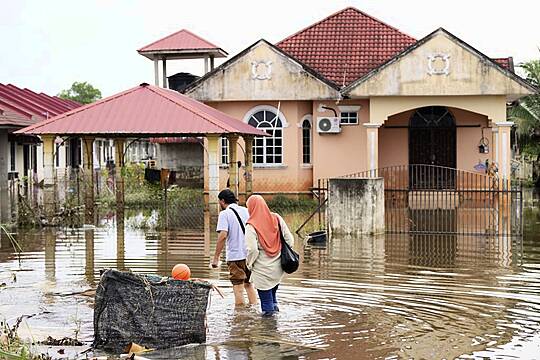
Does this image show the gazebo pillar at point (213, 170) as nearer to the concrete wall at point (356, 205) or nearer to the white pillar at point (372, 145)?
the concrete wall at point (356, 205)

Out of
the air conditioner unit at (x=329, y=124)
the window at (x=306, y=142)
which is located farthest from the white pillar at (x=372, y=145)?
the window at (x=306, y=142)

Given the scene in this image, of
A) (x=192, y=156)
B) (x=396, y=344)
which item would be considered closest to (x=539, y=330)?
(x=396, y=344)

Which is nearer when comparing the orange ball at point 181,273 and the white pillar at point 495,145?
the orange ball at point 181,273

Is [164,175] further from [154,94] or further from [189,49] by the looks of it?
[154,94]

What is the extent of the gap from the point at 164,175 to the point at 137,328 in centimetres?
2428

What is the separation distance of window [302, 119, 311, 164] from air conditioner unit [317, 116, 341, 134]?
724 millimetres

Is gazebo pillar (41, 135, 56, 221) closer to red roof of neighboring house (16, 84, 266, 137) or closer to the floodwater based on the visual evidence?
Result: red roof of neighboring house (16, 84, 266, 137)

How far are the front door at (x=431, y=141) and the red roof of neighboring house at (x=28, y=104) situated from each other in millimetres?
13211

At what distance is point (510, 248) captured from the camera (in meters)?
19.8

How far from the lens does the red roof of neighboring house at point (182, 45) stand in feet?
126

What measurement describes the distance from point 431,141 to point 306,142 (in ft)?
13.8

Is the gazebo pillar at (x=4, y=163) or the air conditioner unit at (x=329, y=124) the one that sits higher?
the air conditioner unit at (x=329, y=124)

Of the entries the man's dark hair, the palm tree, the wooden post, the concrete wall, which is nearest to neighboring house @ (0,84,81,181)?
the wooden post

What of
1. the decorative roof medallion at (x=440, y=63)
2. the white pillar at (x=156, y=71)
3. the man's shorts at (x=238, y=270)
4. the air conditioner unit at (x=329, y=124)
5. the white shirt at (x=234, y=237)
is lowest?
the man's shorts at (x=238, y=270)
